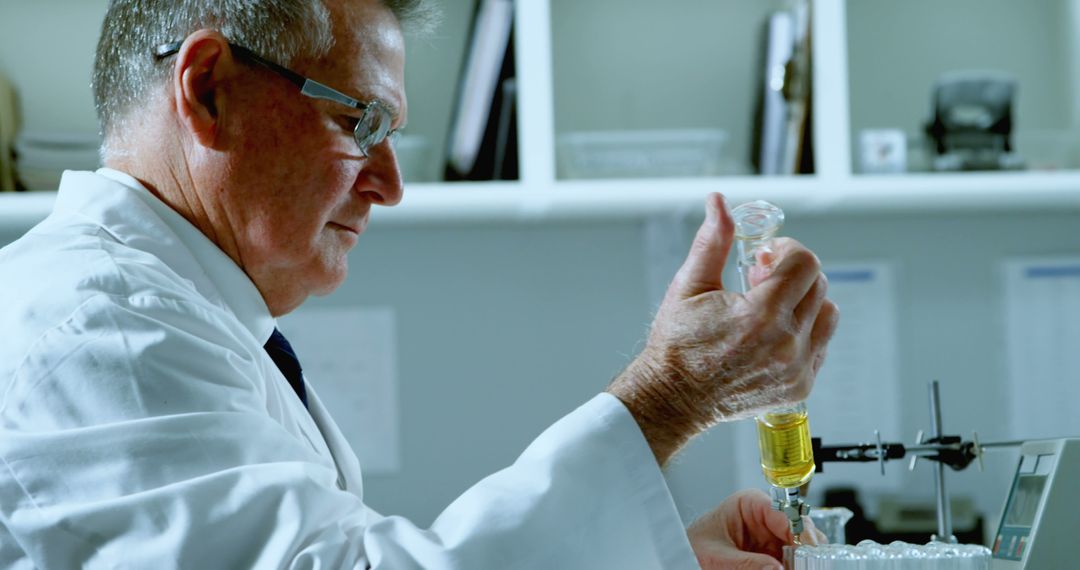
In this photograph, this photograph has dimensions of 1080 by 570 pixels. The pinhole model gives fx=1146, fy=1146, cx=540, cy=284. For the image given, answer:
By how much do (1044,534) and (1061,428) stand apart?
1.28m

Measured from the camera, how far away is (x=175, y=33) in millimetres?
1032

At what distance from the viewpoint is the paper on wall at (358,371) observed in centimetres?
204

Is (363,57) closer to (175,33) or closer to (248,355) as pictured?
(175,33)

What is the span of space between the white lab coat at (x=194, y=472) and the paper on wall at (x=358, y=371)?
3.81 feet

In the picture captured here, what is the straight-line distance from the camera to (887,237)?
2.12m

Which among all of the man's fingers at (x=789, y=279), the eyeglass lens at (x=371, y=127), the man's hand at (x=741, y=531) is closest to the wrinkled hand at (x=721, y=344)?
the man's fingers at (x=789, y=279)

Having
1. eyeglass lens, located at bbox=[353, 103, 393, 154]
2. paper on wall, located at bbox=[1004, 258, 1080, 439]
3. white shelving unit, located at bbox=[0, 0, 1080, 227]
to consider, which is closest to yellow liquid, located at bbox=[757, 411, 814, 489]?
eyeglass lens, located at bbox=[353, 103, 393, 154]

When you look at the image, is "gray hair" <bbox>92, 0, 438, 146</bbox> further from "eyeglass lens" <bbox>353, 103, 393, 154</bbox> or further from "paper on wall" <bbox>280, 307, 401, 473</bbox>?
"paper on wall" <bbox>280, 307, 401, 473</bbox>

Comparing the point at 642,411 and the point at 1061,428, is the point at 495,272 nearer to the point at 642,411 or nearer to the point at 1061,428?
the point at 1061,428

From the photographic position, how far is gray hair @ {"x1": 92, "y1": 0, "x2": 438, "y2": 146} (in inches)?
40.3

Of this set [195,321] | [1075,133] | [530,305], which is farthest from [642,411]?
[1075,133]

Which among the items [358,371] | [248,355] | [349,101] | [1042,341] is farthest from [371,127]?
[1042,341]

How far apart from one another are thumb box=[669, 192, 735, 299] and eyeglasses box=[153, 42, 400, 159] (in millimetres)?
372

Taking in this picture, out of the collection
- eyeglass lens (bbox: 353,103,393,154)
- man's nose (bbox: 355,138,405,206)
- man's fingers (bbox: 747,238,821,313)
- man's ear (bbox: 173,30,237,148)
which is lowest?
man's fingers (bbox: 747,238,821,313)
